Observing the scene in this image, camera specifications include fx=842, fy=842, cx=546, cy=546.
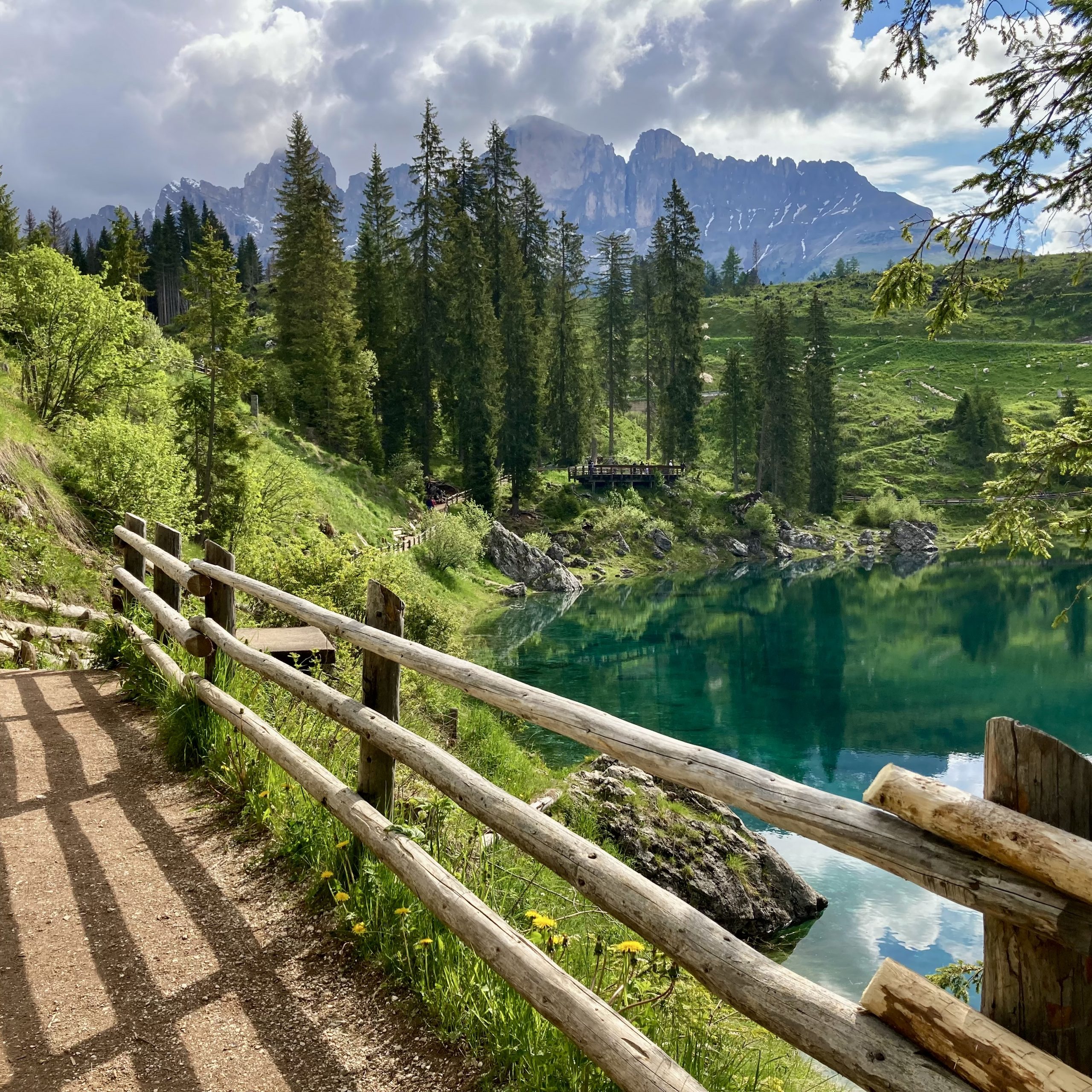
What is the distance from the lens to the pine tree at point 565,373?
66.5 meters

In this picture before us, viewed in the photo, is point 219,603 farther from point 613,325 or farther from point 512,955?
point 613,325

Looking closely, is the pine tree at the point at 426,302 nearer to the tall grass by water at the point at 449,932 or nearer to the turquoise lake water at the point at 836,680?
the turquoise lake water at the point at 836,680

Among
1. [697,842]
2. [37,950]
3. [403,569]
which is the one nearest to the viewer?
[37,950]

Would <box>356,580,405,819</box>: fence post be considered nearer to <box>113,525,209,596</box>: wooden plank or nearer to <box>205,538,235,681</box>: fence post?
<box>205,538,235,681</box>: fence post

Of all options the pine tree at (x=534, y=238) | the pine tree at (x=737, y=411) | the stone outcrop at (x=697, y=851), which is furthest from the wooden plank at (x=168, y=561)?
the pine tree at (x=737, y=411)

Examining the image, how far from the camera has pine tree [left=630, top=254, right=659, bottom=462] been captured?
75812mm

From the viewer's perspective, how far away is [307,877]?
5.13 meters

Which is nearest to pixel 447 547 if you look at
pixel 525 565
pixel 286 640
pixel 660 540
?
pixel 525 565

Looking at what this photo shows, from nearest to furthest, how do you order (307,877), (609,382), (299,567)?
(307,877) → (299,567) → (609,382)

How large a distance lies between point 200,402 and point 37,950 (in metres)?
24.7

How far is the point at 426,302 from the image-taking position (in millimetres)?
53125

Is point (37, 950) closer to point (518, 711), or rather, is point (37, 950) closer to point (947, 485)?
point (518, 711)

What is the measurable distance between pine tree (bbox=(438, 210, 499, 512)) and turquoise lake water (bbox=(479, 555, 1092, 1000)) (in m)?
11.0

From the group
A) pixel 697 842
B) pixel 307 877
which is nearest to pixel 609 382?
pixel 697 842
